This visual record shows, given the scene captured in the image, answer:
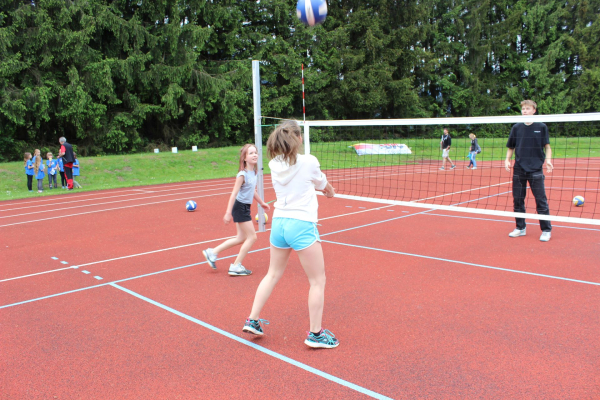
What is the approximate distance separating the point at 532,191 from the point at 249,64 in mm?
25614

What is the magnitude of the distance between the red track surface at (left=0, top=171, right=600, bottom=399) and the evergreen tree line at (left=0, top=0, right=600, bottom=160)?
18.6 m

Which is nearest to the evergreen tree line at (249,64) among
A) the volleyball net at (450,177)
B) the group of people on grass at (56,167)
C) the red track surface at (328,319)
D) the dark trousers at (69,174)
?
the volleyball net at (450,177)

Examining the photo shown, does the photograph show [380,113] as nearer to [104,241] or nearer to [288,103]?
[288,103]

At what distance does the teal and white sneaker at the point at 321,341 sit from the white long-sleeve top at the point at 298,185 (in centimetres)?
93

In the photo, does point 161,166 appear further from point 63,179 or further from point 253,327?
point 253,327

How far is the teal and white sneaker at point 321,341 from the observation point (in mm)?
3686

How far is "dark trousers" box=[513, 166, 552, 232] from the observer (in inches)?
277

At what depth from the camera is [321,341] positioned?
3.69m

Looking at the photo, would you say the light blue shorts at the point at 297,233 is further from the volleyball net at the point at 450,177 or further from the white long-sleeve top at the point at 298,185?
the volleyball net at the point at 450,177

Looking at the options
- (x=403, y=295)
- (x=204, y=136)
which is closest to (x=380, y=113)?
(x=204, y=136)

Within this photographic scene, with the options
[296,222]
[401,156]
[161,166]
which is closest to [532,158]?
[296,222]

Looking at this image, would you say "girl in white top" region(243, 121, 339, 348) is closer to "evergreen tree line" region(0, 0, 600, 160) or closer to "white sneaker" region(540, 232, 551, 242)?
"white sneaker" region(540, 232, 551, 242)

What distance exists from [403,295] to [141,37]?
83.1 feet

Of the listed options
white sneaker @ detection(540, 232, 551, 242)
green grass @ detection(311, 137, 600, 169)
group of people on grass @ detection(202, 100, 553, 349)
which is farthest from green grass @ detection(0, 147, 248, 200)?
white sneaker @ detection(540, 232, 551, 242)
